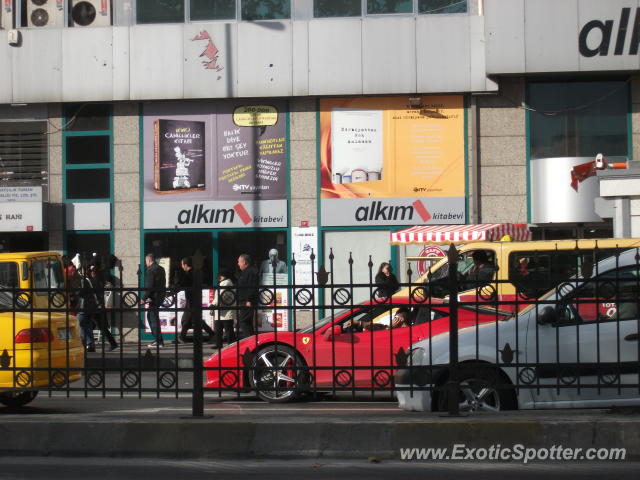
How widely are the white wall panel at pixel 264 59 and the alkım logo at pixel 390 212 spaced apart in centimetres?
303

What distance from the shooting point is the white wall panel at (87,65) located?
2270cm

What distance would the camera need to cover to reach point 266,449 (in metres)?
8.27

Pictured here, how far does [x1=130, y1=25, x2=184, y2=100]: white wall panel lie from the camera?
74.1ft

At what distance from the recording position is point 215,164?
A: 22750 millimetres

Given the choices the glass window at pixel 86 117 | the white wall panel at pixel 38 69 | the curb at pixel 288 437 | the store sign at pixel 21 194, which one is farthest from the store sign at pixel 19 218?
the curb at pixel 288 437

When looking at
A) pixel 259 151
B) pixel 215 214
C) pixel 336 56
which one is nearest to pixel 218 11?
pixel 336 56

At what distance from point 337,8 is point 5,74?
7.45 meters

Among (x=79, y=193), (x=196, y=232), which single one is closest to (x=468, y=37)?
(x=196, y=232)

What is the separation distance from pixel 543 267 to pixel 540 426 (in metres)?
7.22

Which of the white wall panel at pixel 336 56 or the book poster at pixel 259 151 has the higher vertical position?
the white wall panel at pixel 336 56

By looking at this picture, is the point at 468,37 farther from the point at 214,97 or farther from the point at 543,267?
the point at 543,267

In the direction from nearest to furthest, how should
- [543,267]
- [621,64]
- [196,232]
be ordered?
[543,267], [621,64], [196,232]

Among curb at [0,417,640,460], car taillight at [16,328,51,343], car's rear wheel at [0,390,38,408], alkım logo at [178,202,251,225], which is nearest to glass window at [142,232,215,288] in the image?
alkım logo at [178,202,251,225]

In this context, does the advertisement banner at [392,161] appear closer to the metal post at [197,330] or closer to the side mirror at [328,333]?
the side mirror at [328,333]
